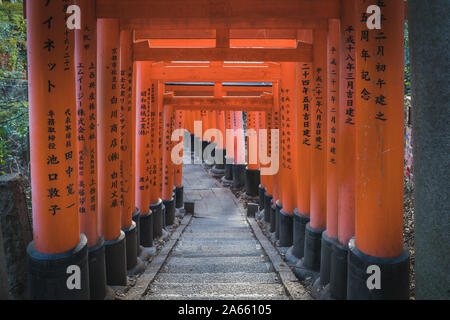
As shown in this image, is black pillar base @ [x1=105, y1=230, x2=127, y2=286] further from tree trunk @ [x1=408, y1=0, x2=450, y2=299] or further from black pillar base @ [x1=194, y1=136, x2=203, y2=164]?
black pillar base @ [x1=194, y1=136, x2=203, y2=164]

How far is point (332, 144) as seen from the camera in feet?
13.7

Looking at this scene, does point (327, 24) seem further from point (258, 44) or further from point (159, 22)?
point (258, 44)

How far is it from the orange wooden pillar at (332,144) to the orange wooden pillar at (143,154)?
12.0 feet

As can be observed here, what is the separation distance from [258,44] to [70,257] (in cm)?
528

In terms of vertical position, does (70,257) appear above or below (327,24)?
below

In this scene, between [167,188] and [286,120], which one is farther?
[167,188]

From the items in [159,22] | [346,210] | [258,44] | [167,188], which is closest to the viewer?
[346,210]

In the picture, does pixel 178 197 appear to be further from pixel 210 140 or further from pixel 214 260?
pixel 210 140

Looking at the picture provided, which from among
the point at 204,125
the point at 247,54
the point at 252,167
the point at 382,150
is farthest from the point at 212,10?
the point at 204,125

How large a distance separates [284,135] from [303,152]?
1.33 metres

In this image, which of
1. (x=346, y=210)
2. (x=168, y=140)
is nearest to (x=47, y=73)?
(x=346, y=210)

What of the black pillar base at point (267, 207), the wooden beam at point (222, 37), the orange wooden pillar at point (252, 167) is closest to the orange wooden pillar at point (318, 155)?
the wooden beam at point (222, 37)

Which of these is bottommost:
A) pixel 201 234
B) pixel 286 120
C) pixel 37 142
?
pixel 201 234

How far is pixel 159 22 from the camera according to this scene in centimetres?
421
